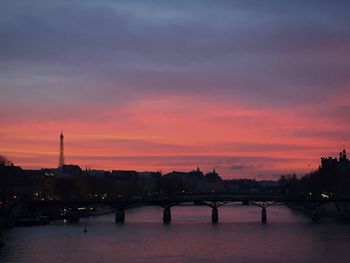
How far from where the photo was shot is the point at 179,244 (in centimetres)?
5759

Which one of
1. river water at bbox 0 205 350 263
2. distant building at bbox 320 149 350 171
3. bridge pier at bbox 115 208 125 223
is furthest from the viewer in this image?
distant building at bbox 320 149 350 171

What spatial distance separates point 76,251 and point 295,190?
12016 cm

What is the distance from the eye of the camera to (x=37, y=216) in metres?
86.4

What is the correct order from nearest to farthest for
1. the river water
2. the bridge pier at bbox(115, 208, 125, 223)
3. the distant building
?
the river water → the bridge pier at bbox(115, 208, 125, 223) → the distant building

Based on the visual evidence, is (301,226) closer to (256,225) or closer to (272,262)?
(256,225)

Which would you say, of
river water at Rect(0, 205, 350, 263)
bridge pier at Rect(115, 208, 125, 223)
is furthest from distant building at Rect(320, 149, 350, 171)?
river water at Rect(0, 205, 350, 263)

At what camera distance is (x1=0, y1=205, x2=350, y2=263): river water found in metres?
49.0

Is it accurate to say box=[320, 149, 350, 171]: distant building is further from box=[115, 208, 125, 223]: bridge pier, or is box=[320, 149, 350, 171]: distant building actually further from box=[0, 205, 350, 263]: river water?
box=[0, 205, 350, 263]: river water

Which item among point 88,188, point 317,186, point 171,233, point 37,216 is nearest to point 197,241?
point 171,233

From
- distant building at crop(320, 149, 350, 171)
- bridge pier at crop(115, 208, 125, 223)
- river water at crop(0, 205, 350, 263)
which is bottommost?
river water at crop(0, 205, 350, 263)

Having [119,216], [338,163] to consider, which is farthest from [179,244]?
[338,163]

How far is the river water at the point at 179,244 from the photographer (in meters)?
49.0

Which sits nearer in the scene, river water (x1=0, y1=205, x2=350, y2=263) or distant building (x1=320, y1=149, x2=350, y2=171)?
river water (x1=0, y1=205, x2=350, y2=263)

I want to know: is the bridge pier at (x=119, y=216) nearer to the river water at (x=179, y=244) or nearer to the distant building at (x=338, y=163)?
the river water at (x=179, y=244)
